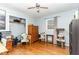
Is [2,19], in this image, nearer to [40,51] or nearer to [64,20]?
[40,51]

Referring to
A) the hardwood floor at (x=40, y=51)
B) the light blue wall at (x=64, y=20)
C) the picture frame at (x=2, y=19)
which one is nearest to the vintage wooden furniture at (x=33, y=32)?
the light blue wall at (x=64, y=20)

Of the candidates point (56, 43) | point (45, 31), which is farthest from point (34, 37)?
point (56, 43)

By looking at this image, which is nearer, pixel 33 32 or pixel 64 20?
pixel 64 20

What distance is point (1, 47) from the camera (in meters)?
3.13

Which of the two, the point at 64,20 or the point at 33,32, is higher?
the point at 64,20

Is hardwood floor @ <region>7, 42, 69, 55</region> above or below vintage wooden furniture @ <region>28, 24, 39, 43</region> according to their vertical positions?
below

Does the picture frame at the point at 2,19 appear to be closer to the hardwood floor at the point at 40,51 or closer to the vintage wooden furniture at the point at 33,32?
the hardwood floor at the point at 40,51

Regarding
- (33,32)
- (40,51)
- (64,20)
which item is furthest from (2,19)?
(33,32)

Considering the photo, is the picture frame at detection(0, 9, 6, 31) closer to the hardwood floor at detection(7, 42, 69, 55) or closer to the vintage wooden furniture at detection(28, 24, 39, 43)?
the hardwood floor at detection(7, 42, 69, 55)

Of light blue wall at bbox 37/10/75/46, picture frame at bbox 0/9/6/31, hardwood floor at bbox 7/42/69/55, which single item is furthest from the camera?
picture frame at bbox 0/9/6/31

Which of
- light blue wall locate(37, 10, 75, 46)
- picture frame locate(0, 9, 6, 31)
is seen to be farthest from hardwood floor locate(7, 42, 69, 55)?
picture frame locate(0, 9, 6, 31)

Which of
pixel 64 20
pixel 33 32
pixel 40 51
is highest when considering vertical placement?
pixel 64 20
